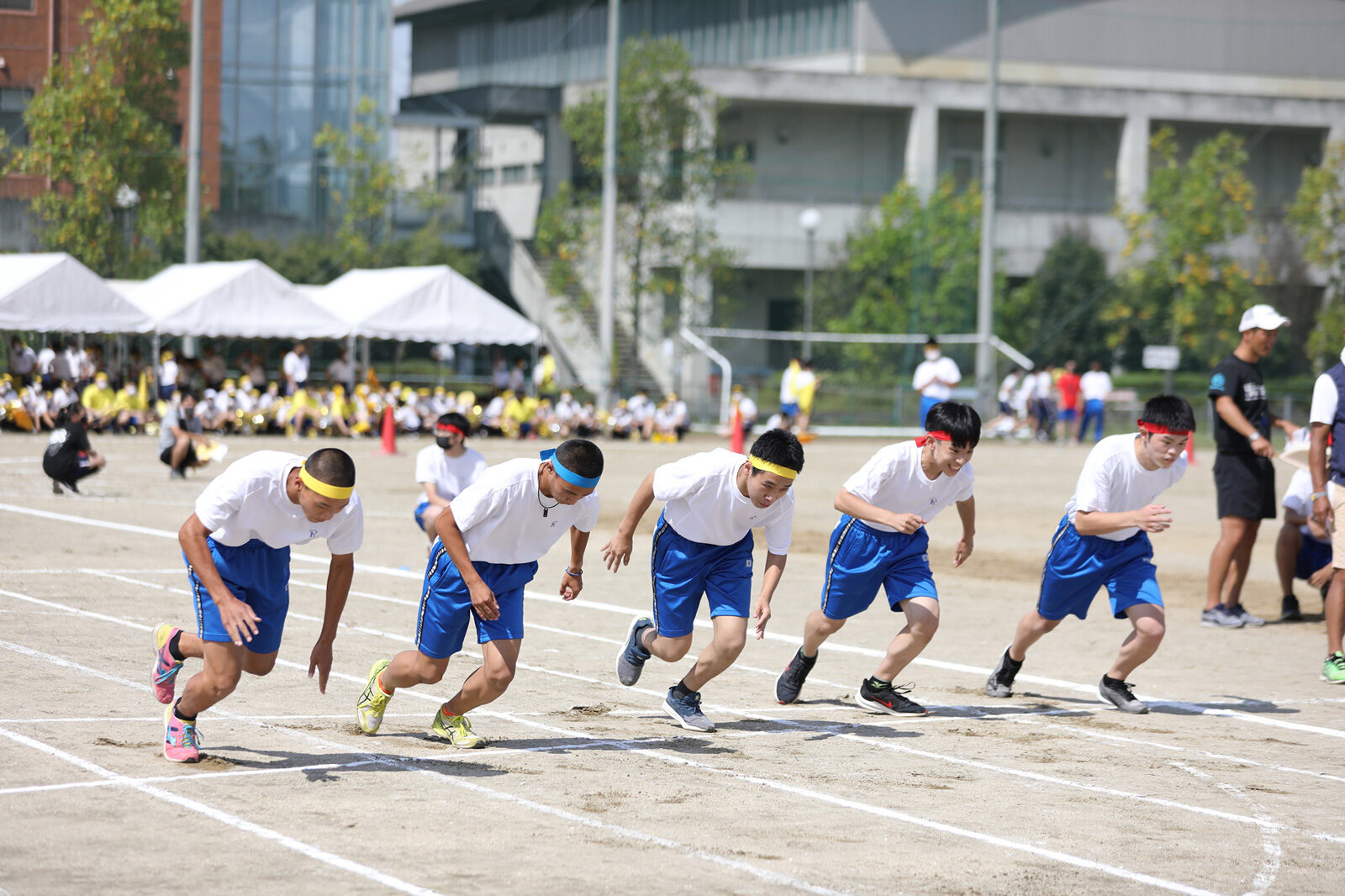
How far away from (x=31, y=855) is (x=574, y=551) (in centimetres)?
302

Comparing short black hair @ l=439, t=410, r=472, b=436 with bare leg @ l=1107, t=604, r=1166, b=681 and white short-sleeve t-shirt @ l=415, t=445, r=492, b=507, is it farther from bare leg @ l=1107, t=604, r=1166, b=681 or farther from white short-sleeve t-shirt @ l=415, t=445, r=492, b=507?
bare leg @ l=1107, t=604, r=1166, b=681

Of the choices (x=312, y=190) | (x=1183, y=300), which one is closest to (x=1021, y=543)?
(x=1183, y=300)

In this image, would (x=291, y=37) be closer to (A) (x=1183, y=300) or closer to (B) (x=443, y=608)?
(A) (x=1183, y=300)

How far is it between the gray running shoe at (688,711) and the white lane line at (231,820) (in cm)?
267

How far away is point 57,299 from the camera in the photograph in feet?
98.1

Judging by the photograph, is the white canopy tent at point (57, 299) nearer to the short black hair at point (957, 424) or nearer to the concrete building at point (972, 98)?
the concrete building at point (972, 98)

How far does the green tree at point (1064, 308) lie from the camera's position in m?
48.1

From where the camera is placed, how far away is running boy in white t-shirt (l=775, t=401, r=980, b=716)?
861 centimetres

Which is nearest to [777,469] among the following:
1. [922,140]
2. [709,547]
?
[709,547]

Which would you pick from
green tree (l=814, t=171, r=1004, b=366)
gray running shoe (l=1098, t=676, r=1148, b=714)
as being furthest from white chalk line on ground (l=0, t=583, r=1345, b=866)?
green tree (l=814, t=171, r=1004, b=366)

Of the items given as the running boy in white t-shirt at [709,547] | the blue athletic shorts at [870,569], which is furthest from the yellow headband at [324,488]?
the blue athletic shorts at [870,569]

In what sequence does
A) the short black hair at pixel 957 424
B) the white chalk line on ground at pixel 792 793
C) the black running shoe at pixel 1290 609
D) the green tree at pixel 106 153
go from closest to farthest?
the white chalk line on ground at pixel 792 793
the short black hair at pixel 957 424
the black running shoe at pixel 1290 609
the green tree at pixel 106 153

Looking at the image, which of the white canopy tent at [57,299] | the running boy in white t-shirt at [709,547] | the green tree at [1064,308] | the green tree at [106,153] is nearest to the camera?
the running boy in white t-shirt at [709,547]

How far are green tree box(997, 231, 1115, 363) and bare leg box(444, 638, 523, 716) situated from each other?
4149 cm
